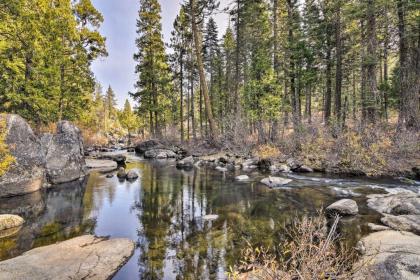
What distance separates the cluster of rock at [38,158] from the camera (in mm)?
10289

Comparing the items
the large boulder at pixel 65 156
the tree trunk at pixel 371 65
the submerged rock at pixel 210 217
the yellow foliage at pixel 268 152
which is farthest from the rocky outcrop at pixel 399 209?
the large boulder at pixel 65 156

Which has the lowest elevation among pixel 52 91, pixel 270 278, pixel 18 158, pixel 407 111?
pixel 270 278

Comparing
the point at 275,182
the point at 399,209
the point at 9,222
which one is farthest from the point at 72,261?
the point at 275,182

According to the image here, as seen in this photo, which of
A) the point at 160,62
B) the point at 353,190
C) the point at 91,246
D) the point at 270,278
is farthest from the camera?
the point at 160,62

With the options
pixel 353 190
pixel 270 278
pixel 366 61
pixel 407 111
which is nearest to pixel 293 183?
pixel 353 190

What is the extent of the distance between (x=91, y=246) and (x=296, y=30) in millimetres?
21362

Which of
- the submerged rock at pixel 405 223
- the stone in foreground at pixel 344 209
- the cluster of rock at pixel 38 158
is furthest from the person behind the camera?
the cluster of rock at pixel 38 158

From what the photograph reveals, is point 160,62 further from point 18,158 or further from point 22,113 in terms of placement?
point 18,158

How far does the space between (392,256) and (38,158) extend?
12.6 metres

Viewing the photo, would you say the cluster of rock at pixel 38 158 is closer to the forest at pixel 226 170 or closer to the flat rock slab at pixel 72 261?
the forest at pixel 226 170

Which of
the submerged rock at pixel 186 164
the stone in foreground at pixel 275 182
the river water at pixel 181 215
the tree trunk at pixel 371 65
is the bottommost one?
the river water at pixel 181 215

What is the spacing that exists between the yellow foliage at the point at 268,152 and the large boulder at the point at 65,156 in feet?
35.6

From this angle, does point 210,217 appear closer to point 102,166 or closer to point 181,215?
point 181,215

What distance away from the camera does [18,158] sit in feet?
34.2
